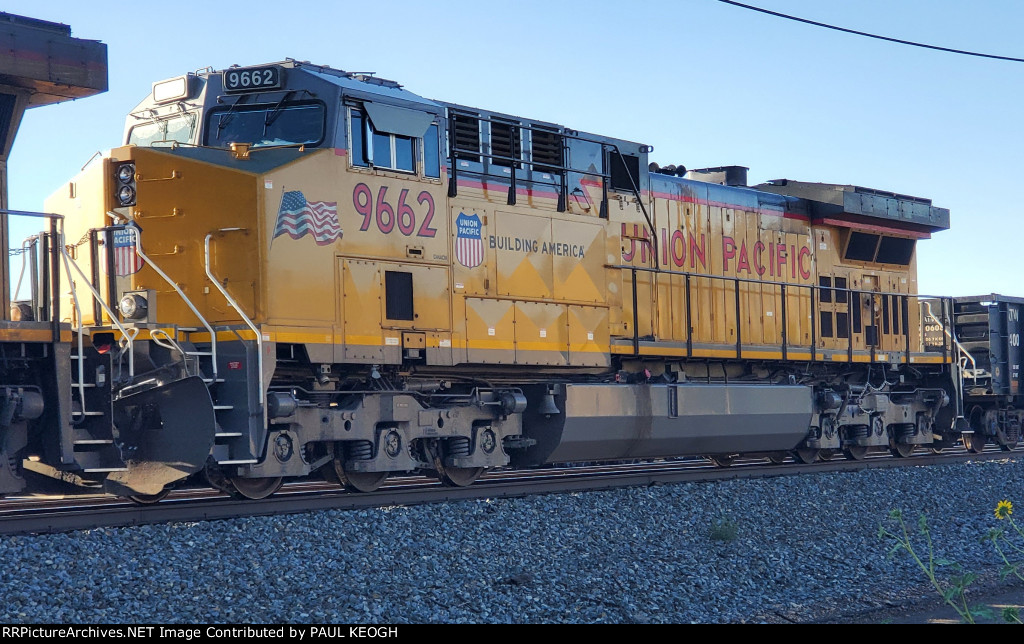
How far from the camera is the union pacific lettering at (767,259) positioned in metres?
14.2

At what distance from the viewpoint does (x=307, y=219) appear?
30.6 feet

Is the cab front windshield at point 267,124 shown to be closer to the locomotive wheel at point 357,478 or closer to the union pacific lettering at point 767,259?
the locomotive wheel at point 357,478

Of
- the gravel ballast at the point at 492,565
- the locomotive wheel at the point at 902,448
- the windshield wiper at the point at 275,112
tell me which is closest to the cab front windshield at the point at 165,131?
the windshield wiper at the point at 275,112

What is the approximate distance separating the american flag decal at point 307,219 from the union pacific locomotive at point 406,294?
0.02 metres

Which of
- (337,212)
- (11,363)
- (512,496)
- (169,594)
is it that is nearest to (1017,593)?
(512,496)

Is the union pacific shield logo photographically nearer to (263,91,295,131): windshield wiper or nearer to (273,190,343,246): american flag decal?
(273,190,343,246): american flag decal

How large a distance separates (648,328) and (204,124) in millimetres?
5494

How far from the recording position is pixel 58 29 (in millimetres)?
7793

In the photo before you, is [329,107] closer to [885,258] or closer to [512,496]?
[512,496]

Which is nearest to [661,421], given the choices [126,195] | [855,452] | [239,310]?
[855,452]

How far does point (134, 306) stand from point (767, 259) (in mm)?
8641

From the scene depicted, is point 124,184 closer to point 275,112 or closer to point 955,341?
point 275,112

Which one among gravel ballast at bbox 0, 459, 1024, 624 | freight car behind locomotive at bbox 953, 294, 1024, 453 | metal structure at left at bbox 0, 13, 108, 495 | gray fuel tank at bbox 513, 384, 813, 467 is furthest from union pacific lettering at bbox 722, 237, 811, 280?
metal structure at left at bbox 0, 13, 108, 495
